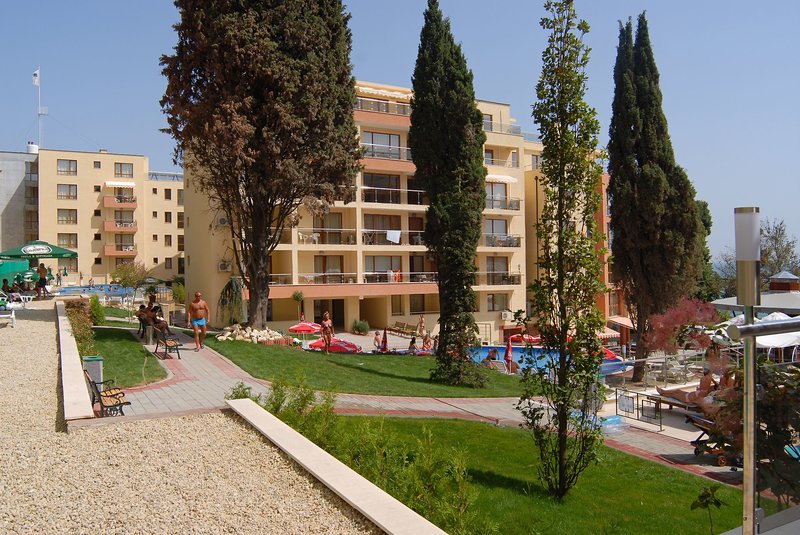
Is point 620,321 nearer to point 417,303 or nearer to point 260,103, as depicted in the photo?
point 417,303

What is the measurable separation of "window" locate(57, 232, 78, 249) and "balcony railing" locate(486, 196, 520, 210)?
126 feet

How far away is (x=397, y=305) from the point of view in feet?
134

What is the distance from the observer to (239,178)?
69.8 ft

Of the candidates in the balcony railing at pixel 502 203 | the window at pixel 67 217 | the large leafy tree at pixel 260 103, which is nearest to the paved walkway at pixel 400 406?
the large leafy tree at pixel 260 103

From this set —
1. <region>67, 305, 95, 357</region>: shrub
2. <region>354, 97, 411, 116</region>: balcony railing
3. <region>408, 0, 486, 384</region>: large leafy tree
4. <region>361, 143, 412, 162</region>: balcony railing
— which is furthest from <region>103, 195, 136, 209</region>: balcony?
<region>408, 0, 486, 384</region>: large leafy tree

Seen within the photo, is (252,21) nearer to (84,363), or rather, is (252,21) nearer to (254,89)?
(254,89)

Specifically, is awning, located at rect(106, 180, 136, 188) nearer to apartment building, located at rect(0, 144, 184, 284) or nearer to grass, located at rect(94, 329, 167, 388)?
apartment building, located at rect(0, 144, 184, 284)

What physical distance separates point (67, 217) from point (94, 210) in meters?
2.34

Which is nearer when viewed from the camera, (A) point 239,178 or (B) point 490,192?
(A) point 239,178

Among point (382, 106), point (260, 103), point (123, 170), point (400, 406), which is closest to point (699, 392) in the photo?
point (400, 406)

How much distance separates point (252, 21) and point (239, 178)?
518 centimetres

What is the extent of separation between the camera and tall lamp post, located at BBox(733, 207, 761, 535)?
12.4 feet

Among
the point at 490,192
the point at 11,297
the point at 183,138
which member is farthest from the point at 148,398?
the point at 490,192

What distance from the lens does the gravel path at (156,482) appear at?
527 centimetres
